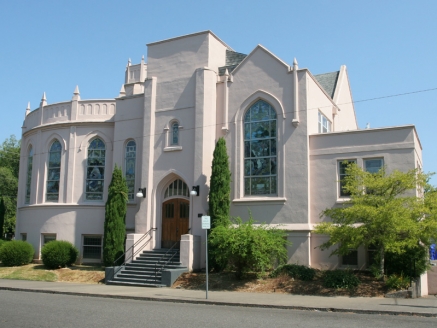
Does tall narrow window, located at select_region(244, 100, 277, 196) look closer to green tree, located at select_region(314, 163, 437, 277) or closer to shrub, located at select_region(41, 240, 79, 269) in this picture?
green tree, located at select_region(314, 163, 437, 277)

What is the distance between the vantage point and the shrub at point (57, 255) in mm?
23141

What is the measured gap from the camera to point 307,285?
1730cm

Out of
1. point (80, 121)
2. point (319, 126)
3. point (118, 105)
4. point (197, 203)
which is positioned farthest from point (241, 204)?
point (80, 121)

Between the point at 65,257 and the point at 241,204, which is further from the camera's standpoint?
the point at 65,257

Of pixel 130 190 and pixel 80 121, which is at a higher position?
pixel 80 121

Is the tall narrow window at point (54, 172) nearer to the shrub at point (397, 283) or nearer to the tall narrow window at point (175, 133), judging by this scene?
the tall narrow window at point (175, 133)

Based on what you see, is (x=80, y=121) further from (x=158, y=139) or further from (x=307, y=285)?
(x=307, y=285)

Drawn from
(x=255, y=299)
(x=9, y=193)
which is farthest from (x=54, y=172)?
(x=9, y=193)

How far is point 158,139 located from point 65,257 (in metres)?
6.99

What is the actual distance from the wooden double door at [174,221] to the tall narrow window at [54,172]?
6703mm

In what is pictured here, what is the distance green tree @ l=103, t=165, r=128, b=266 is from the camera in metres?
22.1

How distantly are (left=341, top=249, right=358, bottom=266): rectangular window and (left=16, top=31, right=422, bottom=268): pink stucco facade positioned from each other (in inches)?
6.3

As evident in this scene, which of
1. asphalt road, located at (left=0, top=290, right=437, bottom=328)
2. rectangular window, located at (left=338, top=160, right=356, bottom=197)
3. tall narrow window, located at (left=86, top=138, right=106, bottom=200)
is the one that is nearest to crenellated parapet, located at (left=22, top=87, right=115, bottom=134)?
tall narrow window, located at (left=86, top=138, right=106, bottom=200)

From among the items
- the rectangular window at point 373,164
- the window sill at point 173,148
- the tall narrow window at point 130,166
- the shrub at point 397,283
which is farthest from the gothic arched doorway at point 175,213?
the shrub at point 397,283
